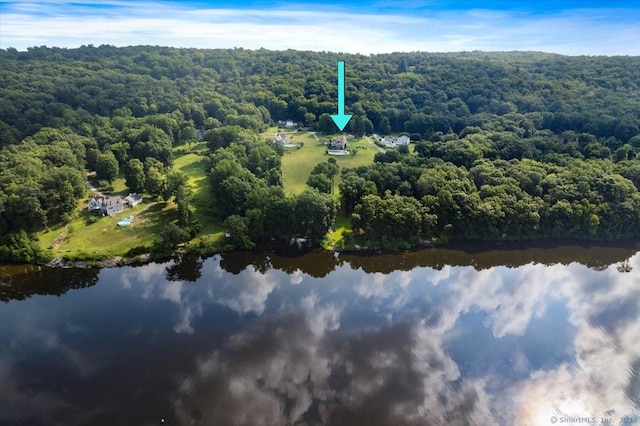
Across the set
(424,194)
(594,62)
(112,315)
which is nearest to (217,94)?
(424,194)

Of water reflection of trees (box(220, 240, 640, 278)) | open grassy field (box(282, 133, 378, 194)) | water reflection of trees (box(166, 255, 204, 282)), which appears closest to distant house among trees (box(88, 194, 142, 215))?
water reflection of trees (box(166, 255, 204, 282))

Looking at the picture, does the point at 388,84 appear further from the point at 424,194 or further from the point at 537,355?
the point at 537,355

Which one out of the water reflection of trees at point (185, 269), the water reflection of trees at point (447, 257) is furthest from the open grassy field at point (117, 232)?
the water reflection of trees at point (447, 257)

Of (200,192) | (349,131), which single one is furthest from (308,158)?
(200,192)

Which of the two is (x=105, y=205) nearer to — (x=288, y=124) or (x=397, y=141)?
(x=288, y=124)

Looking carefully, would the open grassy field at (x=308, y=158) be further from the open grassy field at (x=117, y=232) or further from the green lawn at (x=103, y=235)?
the green lawn at (x=103, y=235)

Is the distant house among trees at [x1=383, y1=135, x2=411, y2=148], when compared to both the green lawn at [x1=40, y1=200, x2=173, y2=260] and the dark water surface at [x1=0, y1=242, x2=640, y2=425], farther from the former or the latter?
the green lawn at [x1=40, y1=200, x2=173, y2=260]

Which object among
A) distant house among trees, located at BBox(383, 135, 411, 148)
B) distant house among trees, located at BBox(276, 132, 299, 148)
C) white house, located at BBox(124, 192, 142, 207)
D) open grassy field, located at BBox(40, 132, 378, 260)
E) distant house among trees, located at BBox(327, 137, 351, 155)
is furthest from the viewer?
distant house among trees, located at BBox(383, 135, 411, 148)
